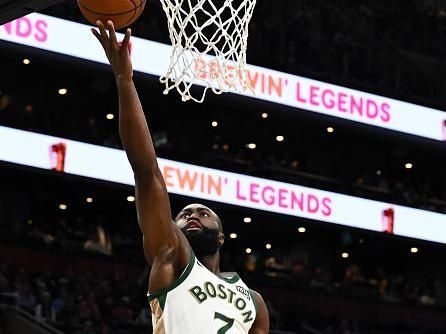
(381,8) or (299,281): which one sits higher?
(381,8)

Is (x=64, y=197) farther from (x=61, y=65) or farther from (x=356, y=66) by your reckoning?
(x=356, y=66)

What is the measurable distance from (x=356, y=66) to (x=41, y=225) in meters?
7.14

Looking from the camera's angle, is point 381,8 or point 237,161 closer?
point 237,161

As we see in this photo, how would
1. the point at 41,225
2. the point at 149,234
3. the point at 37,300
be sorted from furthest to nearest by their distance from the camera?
the point at 41,225, the point at 37,300, the point at 149,234

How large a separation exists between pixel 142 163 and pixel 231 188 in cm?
1536

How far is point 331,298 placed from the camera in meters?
21.5

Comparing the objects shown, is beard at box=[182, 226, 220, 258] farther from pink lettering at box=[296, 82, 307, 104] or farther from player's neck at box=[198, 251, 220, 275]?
pink lettering at box=[296, 82, 307, 104]

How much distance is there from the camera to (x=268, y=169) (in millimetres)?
21453

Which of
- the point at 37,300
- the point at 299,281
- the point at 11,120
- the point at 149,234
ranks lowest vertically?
the point at 149,234

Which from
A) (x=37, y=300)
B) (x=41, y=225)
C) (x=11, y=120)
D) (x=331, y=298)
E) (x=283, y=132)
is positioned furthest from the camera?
(x=283, y=132)

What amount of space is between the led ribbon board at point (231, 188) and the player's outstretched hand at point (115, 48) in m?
13.4

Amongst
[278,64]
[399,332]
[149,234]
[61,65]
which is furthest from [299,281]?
[149,234]

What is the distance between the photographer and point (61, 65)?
61.0ft

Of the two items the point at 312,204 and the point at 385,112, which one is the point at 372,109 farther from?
the point at 312,204
